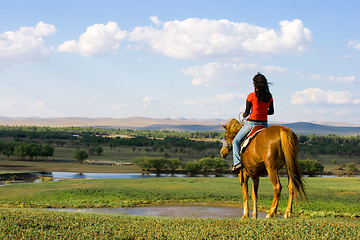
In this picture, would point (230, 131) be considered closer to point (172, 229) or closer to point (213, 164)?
point (172, 229)

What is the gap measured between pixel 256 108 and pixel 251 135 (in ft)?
3.35

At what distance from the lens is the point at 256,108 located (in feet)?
43.6

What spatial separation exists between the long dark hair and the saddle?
99 cm

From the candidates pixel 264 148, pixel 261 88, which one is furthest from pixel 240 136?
pixel 261 88

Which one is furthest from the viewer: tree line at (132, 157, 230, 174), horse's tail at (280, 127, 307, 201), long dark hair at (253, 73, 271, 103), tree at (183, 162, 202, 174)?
tree line at (132, 157, 230, 174)

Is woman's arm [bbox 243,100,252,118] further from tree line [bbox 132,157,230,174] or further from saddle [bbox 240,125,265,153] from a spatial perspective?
tree line [bbox 132,157,230,174]

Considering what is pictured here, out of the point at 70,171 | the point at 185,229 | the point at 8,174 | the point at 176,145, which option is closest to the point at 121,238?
the point at 185,229

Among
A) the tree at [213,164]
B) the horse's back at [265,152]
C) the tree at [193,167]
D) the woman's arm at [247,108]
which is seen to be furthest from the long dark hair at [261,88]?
the tree at [213,164]

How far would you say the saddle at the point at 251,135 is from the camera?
12883 millimetres

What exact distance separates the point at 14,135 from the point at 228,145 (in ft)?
560

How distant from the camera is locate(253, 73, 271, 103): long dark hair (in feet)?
43.1

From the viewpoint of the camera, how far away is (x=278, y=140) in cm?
1177

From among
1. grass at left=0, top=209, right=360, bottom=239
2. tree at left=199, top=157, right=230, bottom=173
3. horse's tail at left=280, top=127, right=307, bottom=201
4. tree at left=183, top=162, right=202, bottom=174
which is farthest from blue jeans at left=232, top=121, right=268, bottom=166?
tree at left=199, top=157, right=230, bottom=173

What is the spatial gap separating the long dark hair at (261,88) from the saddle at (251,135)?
99 centimetres
